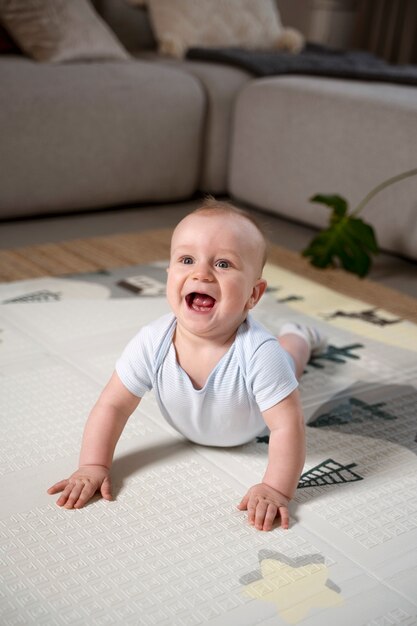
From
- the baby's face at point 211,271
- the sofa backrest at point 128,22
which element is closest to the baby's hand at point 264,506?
the baby's face at point 211,271

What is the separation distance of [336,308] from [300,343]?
1.27ft

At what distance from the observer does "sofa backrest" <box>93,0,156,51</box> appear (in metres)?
3.03

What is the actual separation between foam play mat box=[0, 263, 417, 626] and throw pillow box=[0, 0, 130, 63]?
1242mm

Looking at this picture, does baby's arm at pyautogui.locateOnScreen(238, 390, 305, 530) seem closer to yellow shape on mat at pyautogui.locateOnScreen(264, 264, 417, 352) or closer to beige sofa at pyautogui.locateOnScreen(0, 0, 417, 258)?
yellow shape on mat at pyautogui.locateOnScreen(264, 264, 417, 352)

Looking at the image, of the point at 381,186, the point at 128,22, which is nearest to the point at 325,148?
the point at 381,186

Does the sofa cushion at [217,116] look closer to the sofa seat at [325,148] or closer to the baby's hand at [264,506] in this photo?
the sofa seat at [325,148]

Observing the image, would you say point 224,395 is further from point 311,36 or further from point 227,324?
point 311,36

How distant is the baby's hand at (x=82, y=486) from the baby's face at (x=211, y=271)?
217mm

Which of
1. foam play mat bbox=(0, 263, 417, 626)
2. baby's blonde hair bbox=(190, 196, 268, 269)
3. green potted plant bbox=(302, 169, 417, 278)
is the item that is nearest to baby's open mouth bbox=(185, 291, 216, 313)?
baby's blonde hair bbox=(190, 196, 268, 269)

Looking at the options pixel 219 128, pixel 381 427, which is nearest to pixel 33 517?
pixel 381 427

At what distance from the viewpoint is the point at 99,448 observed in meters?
1.05

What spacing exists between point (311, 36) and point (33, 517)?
3.87 m

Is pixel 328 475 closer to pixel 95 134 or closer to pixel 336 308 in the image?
pixel 336 308

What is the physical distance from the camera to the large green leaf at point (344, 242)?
6.59 feet
